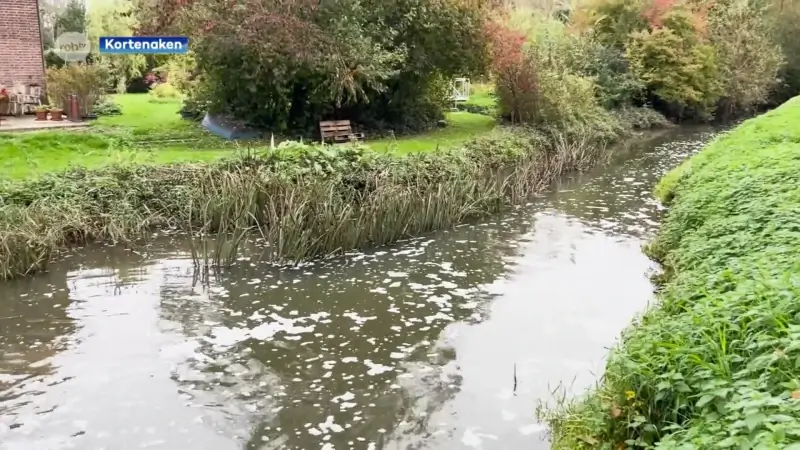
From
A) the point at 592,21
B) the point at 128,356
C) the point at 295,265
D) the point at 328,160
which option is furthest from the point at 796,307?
the point at 592,21

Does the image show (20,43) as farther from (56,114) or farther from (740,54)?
(740,54)

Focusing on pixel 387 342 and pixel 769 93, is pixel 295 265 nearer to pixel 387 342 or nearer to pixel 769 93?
pixel 387 342

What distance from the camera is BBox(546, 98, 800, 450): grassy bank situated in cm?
348

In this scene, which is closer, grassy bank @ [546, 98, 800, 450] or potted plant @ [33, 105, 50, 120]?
grassy bank @ [546, 98, 800, 450]

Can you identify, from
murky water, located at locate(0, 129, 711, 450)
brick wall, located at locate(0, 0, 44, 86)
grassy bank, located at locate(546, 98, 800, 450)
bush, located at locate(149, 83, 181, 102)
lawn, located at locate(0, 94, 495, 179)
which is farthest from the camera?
bush, located at locate(149, 83, 181, 102)

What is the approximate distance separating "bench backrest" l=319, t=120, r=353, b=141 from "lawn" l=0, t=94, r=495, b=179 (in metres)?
0.74

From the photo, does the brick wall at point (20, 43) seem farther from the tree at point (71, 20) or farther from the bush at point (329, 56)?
the tree at point (71, 20)

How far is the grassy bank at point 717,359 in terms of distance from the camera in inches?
137

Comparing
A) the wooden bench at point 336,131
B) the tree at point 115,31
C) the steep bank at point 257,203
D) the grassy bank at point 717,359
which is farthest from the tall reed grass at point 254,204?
the tree at point 115,31

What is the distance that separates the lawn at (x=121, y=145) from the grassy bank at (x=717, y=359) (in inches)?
314

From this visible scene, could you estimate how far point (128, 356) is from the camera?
6.71 meters

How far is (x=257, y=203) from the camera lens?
34.5 ft

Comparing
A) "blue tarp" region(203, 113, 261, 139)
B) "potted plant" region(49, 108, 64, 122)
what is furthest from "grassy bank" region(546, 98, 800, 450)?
"potted plant" region(49, 108, 64, 122)

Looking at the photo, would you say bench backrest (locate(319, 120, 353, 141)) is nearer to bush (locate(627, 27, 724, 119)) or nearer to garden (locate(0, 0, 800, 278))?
garden (locate(0, 0, 800, 278))
